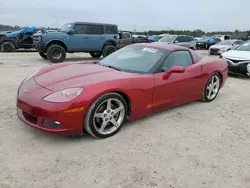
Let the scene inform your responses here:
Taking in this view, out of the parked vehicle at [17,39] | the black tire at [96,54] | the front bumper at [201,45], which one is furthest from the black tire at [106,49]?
the front bumper at [201,45]

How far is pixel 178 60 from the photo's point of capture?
14.7 feet

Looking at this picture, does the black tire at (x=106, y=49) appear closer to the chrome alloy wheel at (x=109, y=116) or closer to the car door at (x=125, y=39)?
the car door at (x=125, y=39)

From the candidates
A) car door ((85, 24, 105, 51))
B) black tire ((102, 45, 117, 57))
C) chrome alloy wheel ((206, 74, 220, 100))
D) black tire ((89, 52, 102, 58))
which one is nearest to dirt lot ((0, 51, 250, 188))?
chrome alloy wheel ((206, 74, 220, 100))

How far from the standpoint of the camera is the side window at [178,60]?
420 cm

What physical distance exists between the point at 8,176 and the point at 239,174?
247 cm

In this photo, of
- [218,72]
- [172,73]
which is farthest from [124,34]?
[172,73]

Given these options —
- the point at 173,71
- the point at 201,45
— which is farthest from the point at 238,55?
the point at 201,45

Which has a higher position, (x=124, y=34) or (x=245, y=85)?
(x=124, y=34)

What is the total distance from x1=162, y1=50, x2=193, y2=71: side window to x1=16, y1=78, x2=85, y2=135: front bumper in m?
1.82

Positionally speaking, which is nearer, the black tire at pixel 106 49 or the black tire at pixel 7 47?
the black tire at pixel 106 49

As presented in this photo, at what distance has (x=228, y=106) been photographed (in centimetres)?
512

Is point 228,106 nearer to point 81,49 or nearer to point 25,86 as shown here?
point 25,86

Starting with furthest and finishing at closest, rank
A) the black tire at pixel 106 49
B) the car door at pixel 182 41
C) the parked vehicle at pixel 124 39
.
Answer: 1. the car door at pixel 182 41
2. the parked vehicle at pixel 124 39
3. the black tire at pixel 106 49

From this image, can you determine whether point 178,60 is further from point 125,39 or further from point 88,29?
point 125,39
